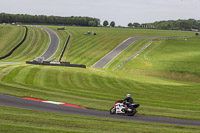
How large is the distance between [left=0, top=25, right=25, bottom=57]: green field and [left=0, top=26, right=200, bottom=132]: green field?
4549 millimetres

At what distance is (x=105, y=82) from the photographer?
48.0 metres

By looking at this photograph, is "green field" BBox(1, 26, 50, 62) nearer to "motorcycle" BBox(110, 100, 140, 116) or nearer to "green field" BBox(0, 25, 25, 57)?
"green field" BBox(0, 25, 25, 57)

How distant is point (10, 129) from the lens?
15.4 metres

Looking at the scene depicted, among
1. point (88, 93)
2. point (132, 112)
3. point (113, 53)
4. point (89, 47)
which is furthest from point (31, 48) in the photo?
point (132, 112)

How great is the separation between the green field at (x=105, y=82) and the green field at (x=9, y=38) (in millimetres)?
4549

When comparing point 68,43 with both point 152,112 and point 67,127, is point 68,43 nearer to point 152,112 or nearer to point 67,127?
point 152,112

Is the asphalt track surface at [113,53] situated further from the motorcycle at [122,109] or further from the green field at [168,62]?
the motorcycle at [122,109]

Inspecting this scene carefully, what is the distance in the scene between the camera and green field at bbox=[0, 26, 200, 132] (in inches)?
766

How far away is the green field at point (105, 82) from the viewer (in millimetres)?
19453

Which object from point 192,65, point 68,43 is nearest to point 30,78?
point 192,65

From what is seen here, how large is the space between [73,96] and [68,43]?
8402 cm

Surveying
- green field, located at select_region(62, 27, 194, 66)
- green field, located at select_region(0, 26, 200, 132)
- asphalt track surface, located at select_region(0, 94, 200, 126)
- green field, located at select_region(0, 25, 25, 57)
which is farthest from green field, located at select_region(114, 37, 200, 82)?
asphalt track surface, located at select_region(0, 94, 200, 126)

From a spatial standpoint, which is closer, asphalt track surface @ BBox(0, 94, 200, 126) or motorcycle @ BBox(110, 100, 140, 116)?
asphalt track surface @ BBox(0, 94, 200, 126)

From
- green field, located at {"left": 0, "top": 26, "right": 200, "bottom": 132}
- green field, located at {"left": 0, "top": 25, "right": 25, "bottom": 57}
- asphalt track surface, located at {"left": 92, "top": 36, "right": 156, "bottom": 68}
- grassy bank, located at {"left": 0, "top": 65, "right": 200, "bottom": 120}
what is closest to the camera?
green field, located at {"left": 0, "top": 26, "right": 200, "bottom": 132}
